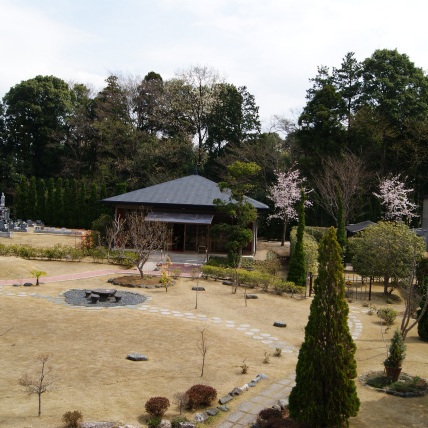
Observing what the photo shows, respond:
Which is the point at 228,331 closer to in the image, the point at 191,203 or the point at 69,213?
the point at 191,203

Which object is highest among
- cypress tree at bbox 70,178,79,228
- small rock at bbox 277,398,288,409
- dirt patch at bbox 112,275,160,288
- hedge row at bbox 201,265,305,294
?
cypress tree at bbox 70,178,79,228

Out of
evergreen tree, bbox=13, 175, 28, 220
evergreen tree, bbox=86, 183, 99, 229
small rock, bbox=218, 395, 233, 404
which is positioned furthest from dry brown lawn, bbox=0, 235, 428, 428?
evergreen tree, bbox=13, 175, 28, 220

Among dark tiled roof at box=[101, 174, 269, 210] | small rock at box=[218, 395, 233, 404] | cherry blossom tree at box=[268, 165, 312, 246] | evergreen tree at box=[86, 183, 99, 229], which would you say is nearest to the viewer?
small rock at box=[218, 395, 233, 404]

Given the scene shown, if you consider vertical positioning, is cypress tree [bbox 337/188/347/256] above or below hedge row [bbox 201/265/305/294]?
above

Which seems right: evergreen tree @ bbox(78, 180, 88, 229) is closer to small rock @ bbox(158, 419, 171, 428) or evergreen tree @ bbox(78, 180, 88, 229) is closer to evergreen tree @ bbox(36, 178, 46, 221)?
evergreen tree @ bbox(36, 178, 46, 221)

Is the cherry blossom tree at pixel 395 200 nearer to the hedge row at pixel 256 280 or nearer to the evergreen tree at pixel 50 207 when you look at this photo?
the hedge row at pixel 256 280

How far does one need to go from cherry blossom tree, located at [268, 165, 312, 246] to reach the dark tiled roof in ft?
21.6

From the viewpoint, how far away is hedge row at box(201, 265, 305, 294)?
57.7ft

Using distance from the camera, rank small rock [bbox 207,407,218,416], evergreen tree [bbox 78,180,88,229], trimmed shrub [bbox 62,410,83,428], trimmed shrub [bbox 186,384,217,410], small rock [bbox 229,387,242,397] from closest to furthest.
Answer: trimmed shrub [bbox 62,410,83,428], small rock [bbox 207,407,218,416], trimmed shrub [bbox 186,384,217,410], small rock [bbox 229,387,242,397], evergreen tree [bbox 78,180,88,229]

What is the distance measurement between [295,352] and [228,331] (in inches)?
84.2

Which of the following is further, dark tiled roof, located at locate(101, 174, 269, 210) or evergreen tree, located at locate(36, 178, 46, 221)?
evergreen tree, located at locate(36, 178, 46, 221)

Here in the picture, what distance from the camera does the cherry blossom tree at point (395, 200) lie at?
32.1 m

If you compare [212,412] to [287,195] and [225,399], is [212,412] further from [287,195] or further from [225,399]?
[287,195]

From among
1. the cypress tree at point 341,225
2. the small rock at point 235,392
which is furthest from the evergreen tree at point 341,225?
the small rock at point 235,392
